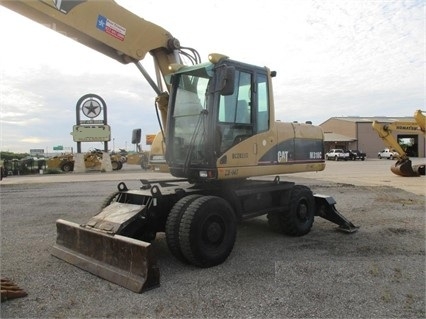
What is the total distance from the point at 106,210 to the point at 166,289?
6.14 ft

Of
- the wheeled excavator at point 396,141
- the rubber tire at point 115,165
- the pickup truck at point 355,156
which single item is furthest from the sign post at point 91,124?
the pickup truck at point 355,156

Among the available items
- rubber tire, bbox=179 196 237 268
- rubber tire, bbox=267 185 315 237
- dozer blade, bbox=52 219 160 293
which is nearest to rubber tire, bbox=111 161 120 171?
rubber tire, bbox=267 185 315 237

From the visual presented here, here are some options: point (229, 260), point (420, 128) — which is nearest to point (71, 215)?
point (229, 260)

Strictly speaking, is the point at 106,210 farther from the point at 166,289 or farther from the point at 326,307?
the point at 326,307

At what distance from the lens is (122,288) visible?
15.7ft

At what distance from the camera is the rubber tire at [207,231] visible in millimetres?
5332

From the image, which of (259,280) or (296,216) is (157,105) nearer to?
(296,216)

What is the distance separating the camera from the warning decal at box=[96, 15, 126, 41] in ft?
20.4

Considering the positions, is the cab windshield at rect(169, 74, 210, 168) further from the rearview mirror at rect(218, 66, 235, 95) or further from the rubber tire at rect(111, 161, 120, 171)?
the rubber tire at rect(111, 161, 120, 171)

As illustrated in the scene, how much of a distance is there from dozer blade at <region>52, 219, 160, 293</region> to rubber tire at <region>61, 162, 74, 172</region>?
28.2 m

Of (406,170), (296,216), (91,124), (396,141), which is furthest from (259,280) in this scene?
(91,124)

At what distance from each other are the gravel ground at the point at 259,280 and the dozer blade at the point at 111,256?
122 millimetres

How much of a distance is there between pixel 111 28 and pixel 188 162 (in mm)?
2562

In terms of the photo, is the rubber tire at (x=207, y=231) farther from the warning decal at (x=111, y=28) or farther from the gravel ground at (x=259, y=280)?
the warning decal at (x=111, y=28)
